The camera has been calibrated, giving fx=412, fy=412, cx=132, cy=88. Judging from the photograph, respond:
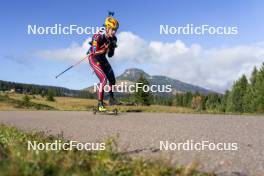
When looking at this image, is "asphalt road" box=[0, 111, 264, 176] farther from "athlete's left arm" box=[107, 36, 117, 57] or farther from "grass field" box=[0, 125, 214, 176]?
"athlete's left arm" box=[107, 36, 117, 57]

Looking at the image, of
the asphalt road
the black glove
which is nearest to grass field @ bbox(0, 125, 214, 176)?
the asphalt road

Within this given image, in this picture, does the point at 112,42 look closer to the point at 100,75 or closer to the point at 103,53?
the point at 103,53

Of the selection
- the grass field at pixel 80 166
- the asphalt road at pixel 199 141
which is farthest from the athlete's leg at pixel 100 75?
the grass field at pixel 80 166

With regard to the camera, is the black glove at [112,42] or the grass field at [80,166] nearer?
the grass field at [80,166]

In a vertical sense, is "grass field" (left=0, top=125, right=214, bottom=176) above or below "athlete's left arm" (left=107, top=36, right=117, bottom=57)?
below

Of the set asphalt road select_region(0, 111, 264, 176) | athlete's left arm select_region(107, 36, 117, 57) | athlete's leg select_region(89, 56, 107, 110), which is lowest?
asphalt road select_region(0, 111, 264, 176)

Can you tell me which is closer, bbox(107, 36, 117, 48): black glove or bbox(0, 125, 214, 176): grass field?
bbox(0, 125, 214, 176): grass field

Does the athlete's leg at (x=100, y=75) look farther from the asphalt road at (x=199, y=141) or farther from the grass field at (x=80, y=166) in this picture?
the grass field at (x=80, y=166)

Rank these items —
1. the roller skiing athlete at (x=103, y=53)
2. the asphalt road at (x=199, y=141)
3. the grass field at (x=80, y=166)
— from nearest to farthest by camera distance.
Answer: the grass field at (x=80, y=166) → the asphalt road at (x=199, y=141) → the roller skiing athlete at (x=103, y=53)

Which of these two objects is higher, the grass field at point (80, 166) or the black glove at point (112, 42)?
the black glove at point (112, 42)

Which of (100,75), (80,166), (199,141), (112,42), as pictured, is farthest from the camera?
(100,75)

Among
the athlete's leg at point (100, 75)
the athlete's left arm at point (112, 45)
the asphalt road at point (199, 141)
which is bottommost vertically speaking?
the asphalt road at point (199, 141)

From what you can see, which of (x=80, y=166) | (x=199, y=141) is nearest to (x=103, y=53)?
(x=199, y=141)

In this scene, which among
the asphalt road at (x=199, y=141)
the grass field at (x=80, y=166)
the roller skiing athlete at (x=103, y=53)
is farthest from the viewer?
the roller skiing athlete at (x=103, y=53)
